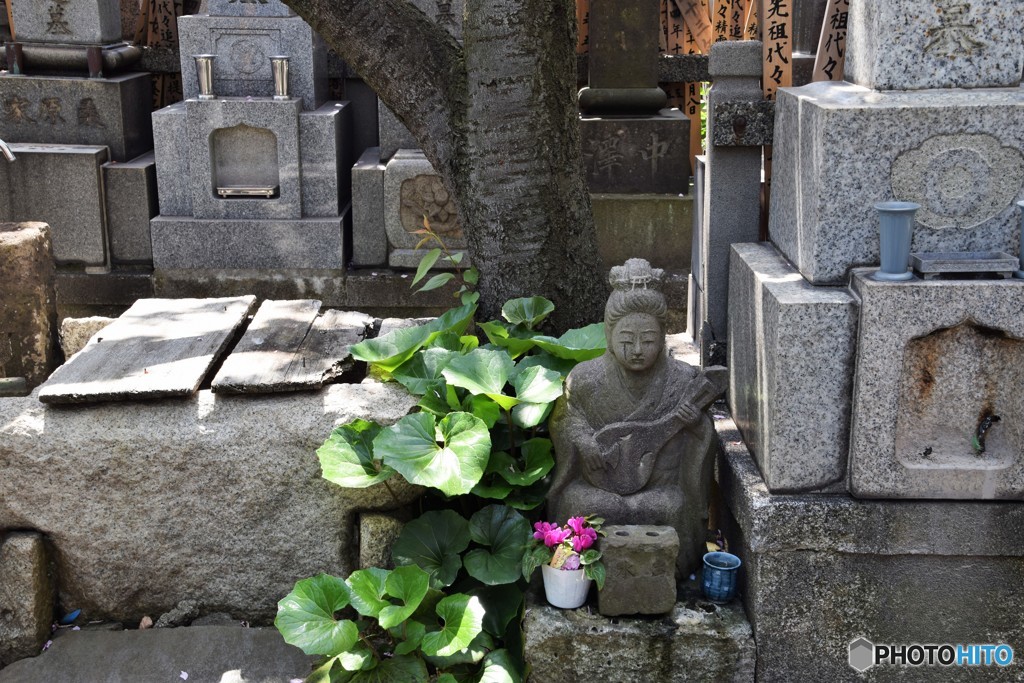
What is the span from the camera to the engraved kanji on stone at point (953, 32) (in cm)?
346

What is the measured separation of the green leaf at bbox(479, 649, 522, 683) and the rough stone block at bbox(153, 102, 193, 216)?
541 cm

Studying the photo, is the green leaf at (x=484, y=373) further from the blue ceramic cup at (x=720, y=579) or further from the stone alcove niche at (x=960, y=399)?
the stone alcove niche at (x=960, y=399)

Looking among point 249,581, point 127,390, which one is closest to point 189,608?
point 249,581

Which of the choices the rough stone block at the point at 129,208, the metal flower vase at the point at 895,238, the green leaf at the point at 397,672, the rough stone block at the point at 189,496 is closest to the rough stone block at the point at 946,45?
the metal flower vase at the point at 895,238

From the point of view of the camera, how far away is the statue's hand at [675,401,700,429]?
3.69 metres

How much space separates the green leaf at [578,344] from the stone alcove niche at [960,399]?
113 cm

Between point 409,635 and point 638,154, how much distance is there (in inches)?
200

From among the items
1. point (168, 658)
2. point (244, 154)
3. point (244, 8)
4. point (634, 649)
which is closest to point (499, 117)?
point (634, 649)

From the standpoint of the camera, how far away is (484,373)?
386 centimetres

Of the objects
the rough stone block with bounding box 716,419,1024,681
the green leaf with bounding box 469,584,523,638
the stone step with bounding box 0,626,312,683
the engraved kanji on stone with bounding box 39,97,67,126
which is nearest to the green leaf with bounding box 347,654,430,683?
the green leaf with bounding box 469,584,523,638

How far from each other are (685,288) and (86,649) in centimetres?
482

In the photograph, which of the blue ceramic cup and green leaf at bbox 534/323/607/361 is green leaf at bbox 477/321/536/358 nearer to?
green leaf at bbox 534/323/607/361

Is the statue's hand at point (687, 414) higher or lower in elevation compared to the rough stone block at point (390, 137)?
lower

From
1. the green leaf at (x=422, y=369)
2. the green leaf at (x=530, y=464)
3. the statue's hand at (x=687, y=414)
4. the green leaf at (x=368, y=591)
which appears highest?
the green leaf at (x=422, y=369)
